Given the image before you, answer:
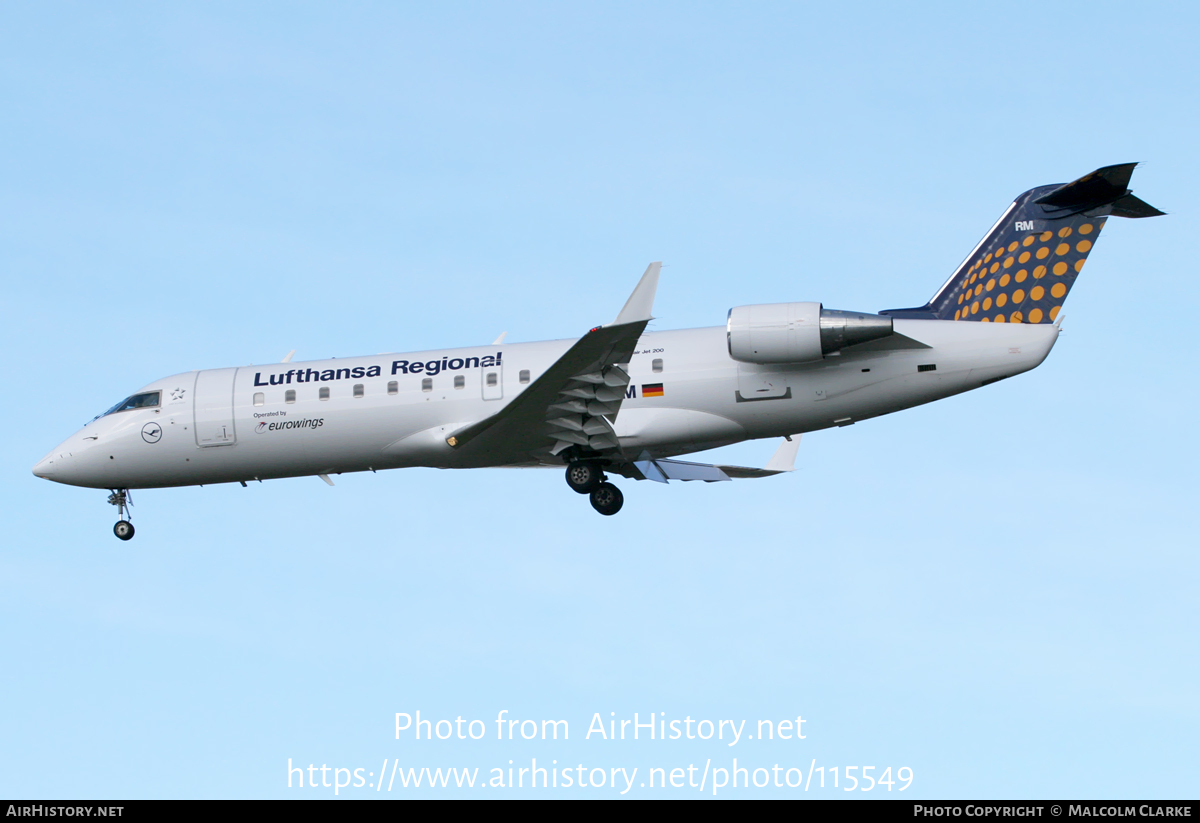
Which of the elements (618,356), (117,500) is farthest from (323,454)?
(618,356)

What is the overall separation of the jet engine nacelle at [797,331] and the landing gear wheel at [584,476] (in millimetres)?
3367

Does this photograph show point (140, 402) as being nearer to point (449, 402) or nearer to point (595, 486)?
point (449, 402)

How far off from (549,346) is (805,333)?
479 centimetres

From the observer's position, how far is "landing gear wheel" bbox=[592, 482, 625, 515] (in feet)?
71.8

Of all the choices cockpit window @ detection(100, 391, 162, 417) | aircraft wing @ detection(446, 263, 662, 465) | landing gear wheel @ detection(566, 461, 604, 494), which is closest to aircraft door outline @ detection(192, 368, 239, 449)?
cockpit window @ detection(100, 391, 162, 417)

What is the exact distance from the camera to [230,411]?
22500mm

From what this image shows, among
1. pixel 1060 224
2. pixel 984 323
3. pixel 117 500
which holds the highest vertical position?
pixel 1060 224

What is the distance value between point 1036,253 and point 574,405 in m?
8.56

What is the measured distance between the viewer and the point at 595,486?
71.5ft

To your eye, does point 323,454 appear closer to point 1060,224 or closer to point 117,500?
point 117,500

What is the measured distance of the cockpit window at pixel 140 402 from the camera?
23.2 metres

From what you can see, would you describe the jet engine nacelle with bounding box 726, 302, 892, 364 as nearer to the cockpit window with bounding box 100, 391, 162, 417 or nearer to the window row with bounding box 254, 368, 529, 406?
the window row with bounding box 254, 368, 529, 406

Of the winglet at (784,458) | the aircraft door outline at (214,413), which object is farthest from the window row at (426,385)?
the winglet at (784,458)

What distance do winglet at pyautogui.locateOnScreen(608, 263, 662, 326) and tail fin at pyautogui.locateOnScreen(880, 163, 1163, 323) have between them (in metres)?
5.86
